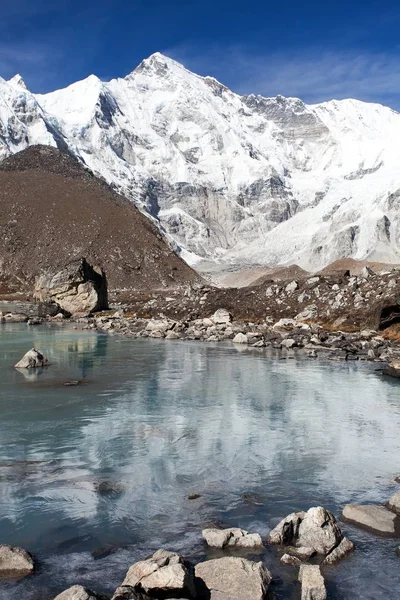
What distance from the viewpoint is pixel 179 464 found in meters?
12.8

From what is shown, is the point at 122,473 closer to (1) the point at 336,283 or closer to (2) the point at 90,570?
(2) the point at 90,570

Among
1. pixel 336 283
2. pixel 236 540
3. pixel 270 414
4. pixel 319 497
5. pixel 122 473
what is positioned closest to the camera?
pixel 236 540

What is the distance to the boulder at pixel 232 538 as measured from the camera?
342 inches

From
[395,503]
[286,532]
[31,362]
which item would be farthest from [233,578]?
[31,362]

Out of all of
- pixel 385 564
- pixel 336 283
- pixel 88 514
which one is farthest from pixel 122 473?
pixel 336 283

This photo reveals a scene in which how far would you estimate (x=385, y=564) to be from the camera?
8.37m

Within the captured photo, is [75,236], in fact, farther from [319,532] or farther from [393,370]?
[319,532]

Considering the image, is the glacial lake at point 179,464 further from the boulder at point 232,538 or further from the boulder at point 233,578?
the boulder at point 233,578

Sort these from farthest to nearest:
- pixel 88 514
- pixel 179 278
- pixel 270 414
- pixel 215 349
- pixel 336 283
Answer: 1. pixel 179 278
2. pixel 336 283
3. pixel 215 349
4. pixel 270 414
5. pixel 88 514

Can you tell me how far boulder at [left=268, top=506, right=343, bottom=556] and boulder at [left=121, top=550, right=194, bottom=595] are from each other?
2.01 metres

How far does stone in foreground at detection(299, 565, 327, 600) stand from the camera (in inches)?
285

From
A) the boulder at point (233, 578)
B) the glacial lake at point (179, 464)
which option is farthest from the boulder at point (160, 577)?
the glacial lake at point (179, 464)

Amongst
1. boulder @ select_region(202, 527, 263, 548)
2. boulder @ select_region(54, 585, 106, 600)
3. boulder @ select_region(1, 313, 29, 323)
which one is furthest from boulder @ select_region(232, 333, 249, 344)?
boulder @ select_region(54, 585, 106, 600)

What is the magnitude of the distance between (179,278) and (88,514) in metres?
119
